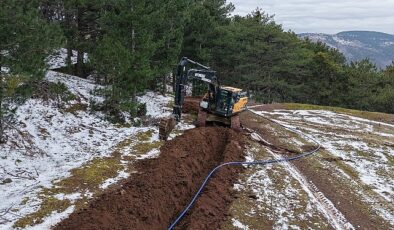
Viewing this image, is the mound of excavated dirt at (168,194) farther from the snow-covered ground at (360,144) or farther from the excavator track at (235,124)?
the snow-covered ground at (360,144)

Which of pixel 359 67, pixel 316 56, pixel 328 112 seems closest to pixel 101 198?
pixel 328 112

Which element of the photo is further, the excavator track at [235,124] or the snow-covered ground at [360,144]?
the excavator track at [235,124]

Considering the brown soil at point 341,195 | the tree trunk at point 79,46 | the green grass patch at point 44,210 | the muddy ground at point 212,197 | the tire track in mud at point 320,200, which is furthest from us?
the tree trunk at point 79,46

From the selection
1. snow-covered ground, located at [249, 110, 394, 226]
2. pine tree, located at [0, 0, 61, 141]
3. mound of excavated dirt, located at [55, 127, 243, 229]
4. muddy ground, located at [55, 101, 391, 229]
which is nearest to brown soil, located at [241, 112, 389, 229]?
muddy ground, located at [55, 101, 391, 229]

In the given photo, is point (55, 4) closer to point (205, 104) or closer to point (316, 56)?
point (205, 104)

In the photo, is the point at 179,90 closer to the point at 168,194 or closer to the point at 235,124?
the point at 235,124

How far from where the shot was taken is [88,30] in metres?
23.5

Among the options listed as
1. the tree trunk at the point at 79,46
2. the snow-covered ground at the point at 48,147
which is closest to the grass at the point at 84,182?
the snow-covered ground at the point at 48,147

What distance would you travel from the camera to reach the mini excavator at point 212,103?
17.3 metres

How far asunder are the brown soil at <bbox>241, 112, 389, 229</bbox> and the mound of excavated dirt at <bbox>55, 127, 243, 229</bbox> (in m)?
2.98

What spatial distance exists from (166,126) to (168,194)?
5501 millimetres

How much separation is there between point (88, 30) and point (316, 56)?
29485mm

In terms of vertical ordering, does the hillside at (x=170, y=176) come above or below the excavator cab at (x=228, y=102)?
below

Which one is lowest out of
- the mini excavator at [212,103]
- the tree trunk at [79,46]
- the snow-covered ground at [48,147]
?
the snow-covered ground at [48,147]
